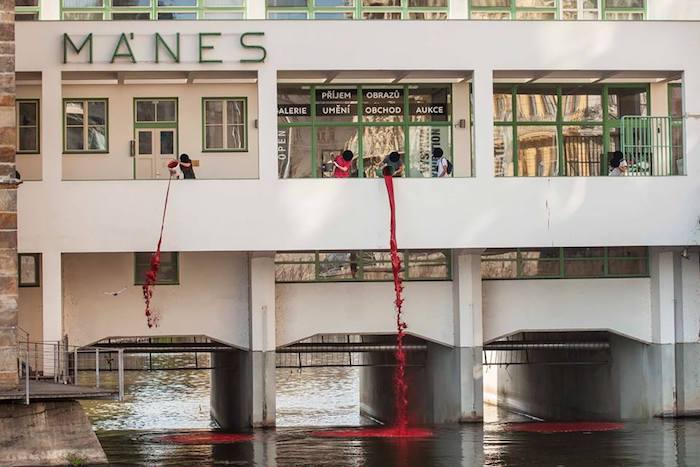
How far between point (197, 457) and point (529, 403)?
15588 millimetres

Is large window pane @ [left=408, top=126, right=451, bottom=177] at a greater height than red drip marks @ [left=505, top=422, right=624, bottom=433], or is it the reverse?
large window pane @ [left=408, top=126, right=451, bottom=177]

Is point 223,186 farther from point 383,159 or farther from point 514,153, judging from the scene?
point 514,153

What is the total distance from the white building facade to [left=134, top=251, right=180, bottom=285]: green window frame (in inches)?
2.6

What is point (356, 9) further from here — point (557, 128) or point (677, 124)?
point (677, 124)

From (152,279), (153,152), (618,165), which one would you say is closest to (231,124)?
(153,152)

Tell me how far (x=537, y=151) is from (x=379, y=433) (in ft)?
22.9

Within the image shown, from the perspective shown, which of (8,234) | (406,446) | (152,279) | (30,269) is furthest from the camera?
(30,269)

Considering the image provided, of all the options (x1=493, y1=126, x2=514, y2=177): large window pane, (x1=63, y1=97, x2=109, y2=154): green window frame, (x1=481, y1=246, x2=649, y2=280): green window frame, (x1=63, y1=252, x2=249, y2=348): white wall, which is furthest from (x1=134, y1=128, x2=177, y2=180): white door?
(x1=481, y1=246, x2=649, y2=280): green window frame

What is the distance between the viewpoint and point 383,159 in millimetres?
35812

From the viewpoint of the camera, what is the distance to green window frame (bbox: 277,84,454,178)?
3553cm

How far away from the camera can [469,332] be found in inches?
1409

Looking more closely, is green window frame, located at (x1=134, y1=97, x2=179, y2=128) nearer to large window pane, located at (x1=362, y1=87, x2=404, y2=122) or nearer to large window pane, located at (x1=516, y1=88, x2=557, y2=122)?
large window pane, located at (x1=362, y1=87, x2=404, y2=122)

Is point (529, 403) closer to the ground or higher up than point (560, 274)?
closer to the ground

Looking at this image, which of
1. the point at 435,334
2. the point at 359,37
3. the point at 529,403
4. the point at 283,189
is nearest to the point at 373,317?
the point at 435,334
